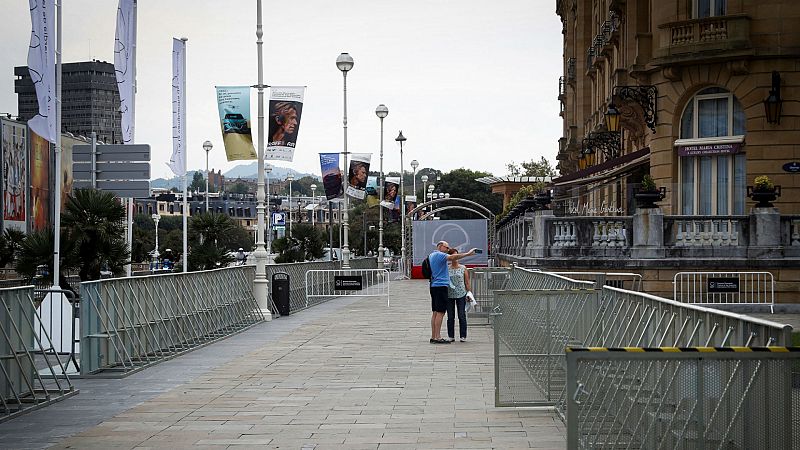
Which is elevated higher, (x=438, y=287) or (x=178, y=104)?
(x=178, y=104)

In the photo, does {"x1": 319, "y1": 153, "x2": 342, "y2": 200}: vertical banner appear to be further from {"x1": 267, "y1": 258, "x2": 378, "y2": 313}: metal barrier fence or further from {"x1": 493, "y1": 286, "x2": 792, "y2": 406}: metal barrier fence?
{"x1": 493, "y1": 286, "x2": 792, "y2": 406}: metal barrier fence

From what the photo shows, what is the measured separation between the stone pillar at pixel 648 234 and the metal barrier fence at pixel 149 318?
382 inches

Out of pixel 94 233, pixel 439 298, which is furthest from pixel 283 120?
pixel 439 298

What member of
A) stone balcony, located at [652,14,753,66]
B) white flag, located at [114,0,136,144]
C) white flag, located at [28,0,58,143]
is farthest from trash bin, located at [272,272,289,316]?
stone balcony, located at [652,14,753,66]

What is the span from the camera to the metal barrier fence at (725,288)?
1046 inches

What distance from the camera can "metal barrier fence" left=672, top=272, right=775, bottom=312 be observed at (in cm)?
2658

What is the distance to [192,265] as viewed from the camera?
41.9 metres

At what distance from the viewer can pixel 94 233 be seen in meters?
23.5

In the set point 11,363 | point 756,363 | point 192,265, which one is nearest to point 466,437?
point 756,363

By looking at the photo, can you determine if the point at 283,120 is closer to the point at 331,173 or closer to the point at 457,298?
the point at 457,298

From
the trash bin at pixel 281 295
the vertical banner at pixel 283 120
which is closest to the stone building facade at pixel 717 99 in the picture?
the vertical banner at pixel 283 120

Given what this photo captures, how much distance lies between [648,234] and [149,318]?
44.6 ft

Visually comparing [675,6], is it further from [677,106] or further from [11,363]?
[11,363]

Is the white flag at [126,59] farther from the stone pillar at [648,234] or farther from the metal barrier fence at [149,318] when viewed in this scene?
the stone pillar at [648,234]
